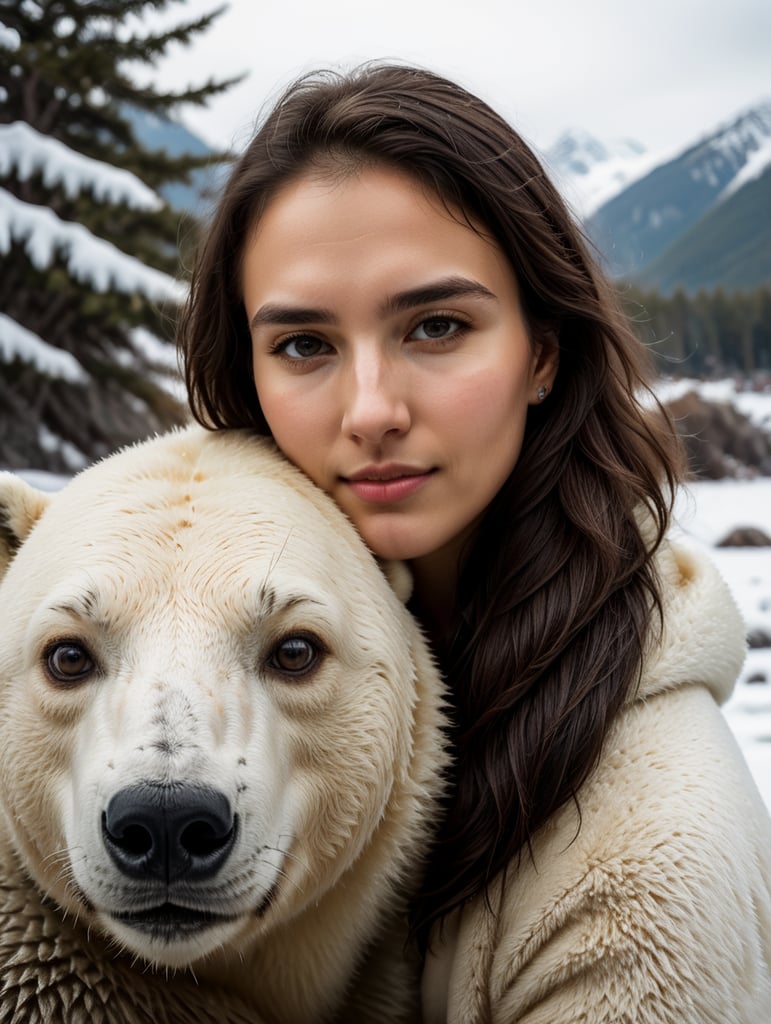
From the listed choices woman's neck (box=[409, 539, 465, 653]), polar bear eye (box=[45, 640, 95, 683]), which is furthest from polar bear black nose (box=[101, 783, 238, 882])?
woman's neck (box=[409, 539, 465, 653])

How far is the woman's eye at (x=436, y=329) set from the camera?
1.88 meters

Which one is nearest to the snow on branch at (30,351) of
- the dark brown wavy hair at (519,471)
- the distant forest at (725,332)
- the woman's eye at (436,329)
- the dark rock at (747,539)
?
the dark rock at (747,539)

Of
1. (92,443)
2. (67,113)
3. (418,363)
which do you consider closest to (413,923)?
(418,363)

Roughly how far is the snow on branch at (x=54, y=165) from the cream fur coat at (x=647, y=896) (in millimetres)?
9814

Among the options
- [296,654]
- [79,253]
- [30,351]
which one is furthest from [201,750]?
[79,253]

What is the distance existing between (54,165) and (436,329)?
9.48 meters

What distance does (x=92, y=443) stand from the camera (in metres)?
12.0

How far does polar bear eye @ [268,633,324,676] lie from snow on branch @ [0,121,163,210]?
9.73 metres

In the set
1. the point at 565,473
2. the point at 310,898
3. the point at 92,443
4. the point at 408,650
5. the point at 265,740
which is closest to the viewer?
the point at 265,740

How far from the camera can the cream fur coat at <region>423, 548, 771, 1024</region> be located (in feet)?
4.96

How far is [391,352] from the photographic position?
6.10 feet

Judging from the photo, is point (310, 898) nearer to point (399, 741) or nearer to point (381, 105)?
point (399, 741)

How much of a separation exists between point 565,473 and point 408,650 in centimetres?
52

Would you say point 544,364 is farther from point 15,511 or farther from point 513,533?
point 15,511
